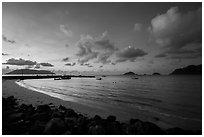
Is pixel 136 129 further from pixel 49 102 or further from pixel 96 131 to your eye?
pixel 49 102

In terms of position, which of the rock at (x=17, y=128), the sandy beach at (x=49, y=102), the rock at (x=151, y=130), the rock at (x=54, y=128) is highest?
the rock at (x=54, y=128)

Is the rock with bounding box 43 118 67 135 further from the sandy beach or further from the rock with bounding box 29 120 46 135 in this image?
the sandy beach

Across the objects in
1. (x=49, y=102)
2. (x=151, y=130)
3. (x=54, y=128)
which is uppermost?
(x=54, y=128)

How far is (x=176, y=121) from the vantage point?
36.1ft

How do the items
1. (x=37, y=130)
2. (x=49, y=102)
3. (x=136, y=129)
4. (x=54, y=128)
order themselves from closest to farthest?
(x=54, y=128), (x=37, y=130), (x=136, y=129), (x=49, y=102)

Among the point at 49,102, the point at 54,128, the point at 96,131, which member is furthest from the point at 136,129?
the point at 49,102

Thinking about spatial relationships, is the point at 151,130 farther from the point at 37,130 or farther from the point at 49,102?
the point at 49,102

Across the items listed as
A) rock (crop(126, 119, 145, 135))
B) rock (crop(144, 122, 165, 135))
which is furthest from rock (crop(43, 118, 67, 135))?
rock (crop(144, 122, 165, 135))

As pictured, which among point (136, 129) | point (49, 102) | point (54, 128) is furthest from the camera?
point (49, 102)

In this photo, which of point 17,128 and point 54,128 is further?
point 17,128

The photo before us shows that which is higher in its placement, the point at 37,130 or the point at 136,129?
the point at 37,130

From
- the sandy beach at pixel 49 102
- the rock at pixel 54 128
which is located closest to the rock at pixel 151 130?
the rock at pixel 54 128

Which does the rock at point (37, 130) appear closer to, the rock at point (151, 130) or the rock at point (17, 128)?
the rock at point (17, 128)

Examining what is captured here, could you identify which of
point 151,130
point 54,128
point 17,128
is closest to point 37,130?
point 54,128
